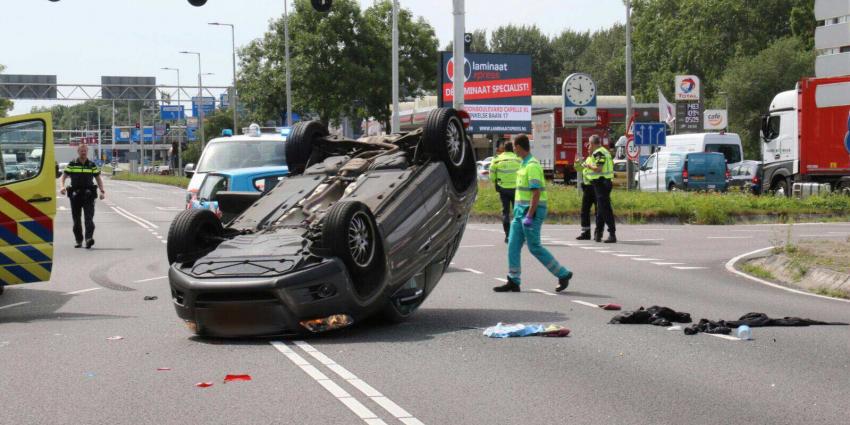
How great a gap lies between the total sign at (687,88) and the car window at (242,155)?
47.3 metres

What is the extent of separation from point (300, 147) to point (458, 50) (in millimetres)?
15740

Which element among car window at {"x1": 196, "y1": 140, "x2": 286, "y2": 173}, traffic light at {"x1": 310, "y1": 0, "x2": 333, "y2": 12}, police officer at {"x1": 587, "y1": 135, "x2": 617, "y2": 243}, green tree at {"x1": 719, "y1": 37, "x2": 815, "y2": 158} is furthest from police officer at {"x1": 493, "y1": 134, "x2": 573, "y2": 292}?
green tree at {"x1": 719, "y1": 37, "x2": 815, "y2": 158}

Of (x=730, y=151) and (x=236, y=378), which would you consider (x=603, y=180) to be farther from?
(x=730, y=151)

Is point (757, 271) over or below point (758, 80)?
below

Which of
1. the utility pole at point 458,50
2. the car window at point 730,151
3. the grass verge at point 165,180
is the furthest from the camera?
the grass verge at point 165,180

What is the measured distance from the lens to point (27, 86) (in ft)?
281

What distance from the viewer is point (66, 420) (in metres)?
6.84

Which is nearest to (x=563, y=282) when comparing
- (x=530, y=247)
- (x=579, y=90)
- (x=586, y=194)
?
(x=530, y=247)

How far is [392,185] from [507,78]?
43.8 meters

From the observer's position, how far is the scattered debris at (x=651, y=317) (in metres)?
10.9

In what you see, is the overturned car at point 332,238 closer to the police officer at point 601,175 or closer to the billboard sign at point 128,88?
the police officer at point 601,175

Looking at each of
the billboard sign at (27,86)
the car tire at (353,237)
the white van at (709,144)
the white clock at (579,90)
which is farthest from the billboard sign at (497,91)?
the car tire at (353,237)

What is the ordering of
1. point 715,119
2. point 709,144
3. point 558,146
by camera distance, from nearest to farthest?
point 709,144 → point 558,146 → point 715,119

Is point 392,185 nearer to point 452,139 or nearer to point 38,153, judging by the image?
point 452,139
